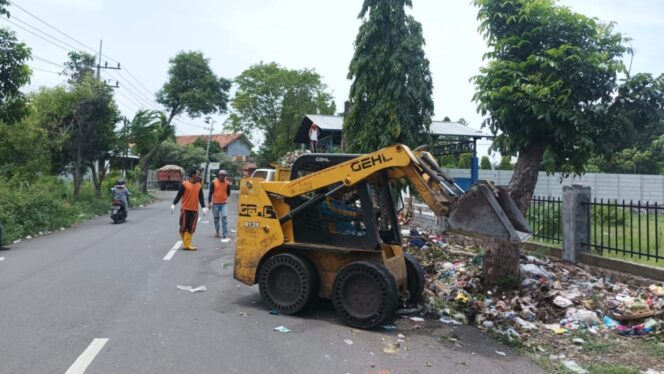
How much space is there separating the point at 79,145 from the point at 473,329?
22.7 metres

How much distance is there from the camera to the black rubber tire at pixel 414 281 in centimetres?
710

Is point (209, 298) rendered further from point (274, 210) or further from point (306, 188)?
point (306, 188)

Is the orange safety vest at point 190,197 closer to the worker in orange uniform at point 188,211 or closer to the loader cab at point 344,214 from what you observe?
the worker in orange uniform at point 188,211

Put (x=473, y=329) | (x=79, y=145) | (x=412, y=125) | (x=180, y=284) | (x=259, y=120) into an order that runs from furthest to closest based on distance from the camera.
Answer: (x=259, y=120), (x=79, y=145), (x=412, y=125), (x=180, y=284), (x=473, y=329)

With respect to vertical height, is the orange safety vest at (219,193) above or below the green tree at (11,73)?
below

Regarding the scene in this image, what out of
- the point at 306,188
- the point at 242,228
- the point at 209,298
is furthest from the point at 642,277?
the point at 209,298

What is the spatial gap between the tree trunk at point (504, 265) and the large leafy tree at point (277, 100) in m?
35.9

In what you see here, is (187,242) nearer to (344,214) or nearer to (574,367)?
(344,214)

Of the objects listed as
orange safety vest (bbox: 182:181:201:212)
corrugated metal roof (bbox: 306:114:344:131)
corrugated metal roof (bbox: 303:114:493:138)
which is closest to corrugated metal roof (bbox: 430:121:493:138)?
corrugated metal roof (bbox: 303:114:493:138)

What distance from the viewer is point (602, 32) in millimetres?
7832

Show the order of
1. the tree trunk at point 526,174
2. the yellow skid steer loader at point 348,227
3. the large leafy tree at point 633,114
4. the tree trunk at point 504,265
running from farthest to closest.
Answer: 1. the tree trunk at point 526,174
2. the tree trunk at point 504,265
3. the large leafy tree at point 633,114
4. the yellow skid steer loader at point 348,227

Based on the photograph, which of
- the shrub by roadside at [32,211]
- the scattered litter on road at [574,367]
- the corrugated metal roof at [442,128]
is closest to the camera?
the scattered litter on road at [574,367]

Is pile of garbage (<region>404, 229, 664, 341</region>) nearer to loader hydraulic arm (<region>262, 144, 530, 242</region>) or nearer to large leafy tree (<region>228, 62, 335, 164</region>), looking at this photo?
loader hydraulic arm (<region>262, 144, 530, 242</region>)

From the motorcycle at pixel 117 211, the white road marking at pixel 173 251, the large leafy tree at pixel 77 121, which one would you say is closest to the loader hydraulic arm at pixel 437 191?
the white road marking at pixel 173 251
